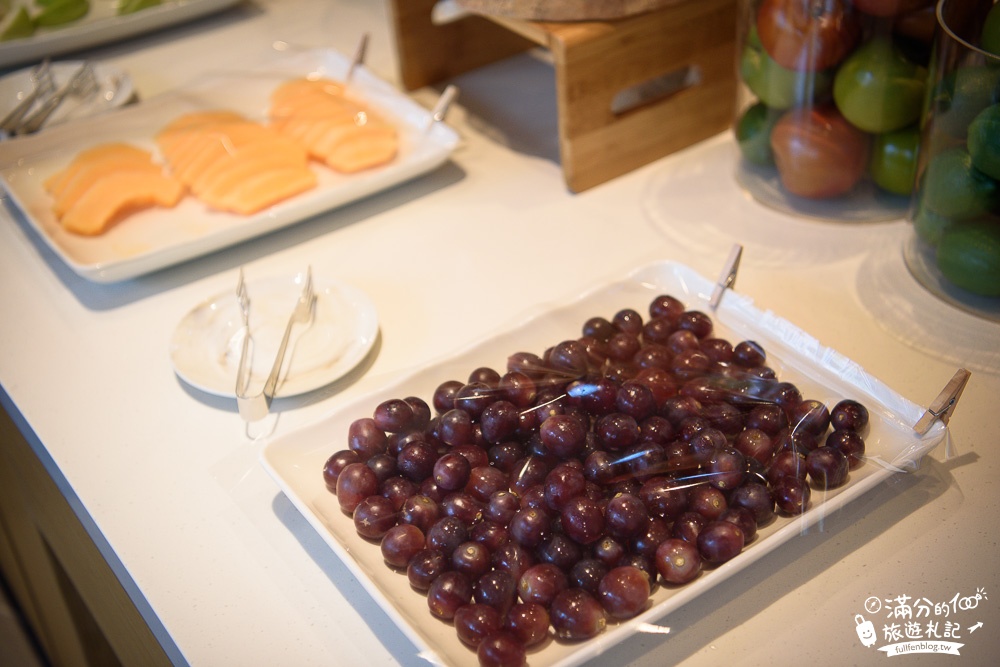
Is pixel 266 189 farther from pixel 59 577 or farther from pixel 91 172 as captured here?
pixel 59 577

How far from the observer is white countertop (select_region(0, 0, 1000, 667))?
0.60 m

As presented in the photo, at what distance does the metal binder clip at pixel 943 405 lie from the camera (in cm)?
63

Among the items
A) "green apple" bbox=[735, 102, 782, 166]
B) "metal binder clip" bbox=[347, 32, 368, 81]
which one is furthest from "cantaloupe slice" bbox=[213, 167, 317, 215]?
"green apple" bbox=[735, 102, 782, 166]

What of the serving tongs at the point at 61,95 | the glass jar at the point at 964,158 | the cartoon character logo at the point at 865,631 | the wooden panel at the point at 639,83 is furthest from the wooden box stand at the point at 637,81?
the cartoon character logo at the point at 865,631

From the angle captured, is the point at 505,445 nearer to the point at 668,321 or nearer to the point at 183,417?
the point at 668,321

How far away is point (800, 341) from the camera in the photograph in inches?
29.0

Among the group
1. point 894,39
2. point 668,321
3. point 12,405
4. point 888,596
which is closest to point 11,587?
point 12,405

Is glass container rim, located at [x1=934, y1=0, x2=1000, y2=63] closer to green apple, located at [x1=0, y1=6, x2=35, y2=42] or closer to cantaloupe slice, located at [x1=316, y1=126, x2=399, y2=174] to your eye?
cantaloupe slice, located at [x1=316, y1=126, x2=399, y2=174]

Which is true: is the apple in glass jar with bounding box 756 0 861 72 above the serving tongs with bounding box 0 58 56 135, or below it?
above

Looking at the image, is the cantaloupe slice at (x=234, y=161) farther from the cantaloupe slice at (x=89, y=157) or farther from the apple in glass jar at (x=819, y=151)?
the apple in glass jar at (x=819, y=151)

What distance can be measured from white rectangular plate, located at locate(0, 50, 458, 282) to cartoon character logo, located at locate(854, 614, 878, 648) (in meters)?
0.69

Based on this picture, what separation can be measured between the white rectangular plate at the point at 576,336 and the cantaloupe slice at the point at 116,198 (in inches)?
18.5

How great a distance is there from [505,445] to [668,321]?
20cm

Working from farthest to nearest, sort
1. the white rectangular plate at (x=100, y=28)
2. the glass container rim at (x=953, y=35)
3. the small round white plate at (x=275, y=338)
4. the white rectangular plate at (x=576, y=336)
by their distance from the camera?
1. the white rectangular plate at (x=100, y=28)
2. the small round white plate at (x=275, y=338)
3. the glass container rim at (x=953, y=35)
4. the white rectangular plate at (x=576, y=336)
